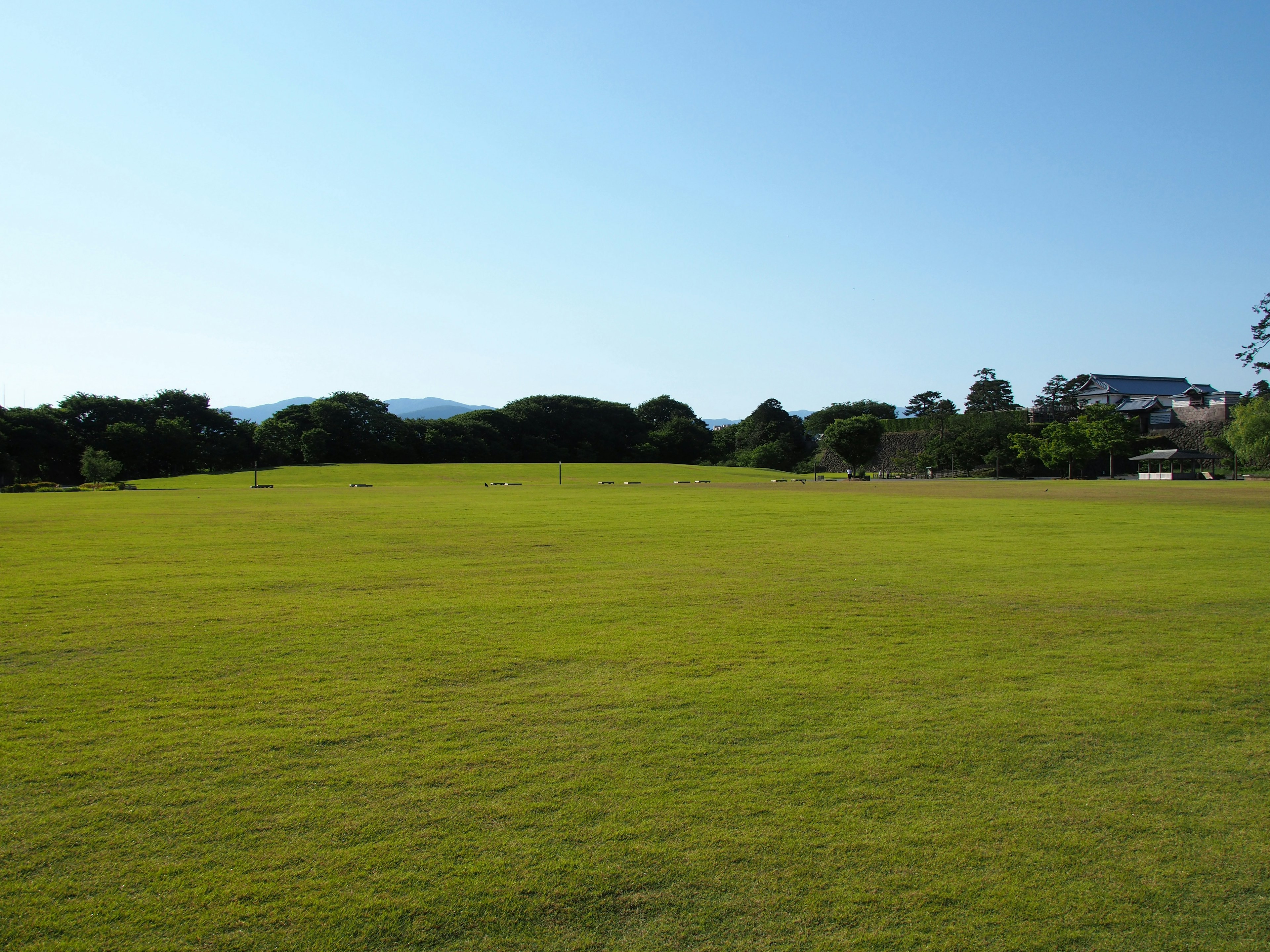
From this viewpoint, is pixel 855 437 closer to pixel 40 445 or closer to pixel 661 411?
pixel 661 411

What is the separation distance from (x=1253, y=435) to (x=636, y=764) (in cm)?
7286

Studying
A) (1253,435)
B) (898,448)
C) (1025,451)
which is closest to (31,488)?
(1025,451)

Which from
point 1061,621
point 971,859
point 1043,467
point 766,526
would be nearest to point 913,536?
point 766,526

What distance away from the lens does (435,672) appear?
260 inches

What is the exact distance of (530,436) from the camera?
109m

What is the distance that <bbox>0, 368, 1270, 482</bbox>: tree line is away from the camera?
69312 millimetres

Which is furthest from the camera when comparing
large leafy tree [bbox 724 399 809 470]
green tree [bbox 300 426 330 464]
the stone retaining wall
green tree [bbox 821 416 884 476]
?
large leafy tree [bbox 724 399 809 470]

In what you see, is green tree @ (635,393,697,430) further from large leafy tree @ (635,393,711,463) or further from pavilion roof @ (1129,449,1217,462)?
pavilion roof @ (1129,449,1217,462)

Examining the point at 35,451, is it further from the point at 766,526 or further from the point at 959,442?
the point at 959,442

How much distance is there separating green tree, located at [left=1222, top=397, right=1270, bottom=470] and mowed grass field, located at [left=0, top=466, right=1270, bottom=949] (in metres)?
62.0

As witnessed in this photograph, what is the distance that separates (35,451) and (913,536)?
2991 inches

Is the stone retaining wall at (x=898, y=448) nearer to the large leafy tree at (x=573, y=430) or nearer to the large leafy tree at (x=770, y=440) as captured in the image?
the large leafy tree at (x=770, y=440)

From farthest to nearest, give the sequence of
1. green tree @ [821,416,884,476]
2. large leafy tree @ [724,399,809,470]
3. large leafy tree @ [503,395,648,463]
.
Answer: large leafy tree @ [503,395,648,463]
large leafy tree @ [724,399,809,470]
green tree @ [821,416,884,476]

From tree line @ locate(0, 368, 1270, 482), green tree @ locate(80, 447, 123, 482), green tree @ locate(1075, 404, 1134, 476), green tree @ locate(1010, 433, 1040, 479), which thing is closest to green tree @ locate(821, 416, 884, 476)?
tree line @ locate(0, 368, 1270, 482)
